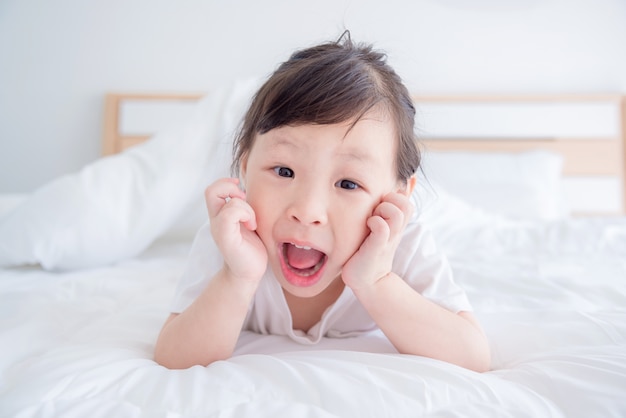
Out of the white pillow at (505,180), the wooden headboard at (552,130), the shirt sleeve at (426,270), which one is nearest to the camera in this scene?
the shirt sleeve at (426,270)

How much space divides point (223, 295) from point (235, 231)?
0.32 ft

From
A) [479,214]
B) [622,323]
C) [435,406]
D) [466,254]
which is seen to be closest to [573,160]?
[479,214]

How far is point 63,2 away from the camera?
2.77 metres

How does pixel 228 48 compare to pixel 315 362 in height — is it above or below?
above

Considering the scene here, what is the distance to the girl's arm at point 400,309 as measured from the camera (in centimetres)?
64

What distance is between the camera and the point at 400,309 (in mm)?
665

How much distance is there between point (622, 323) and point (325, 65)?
1.87 feet

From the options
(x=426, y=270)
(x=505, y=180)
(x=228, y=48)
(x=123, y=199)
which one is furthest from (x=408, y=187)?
(x=228, y=48)

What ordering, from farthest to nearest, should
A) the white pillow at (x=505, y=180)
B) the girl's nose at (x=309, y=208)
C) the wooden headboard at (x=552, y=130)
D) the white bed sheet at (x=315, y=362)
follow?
1. the wooden headboard at (x=552, y=130)
2. the white pillow at (x=505, y=180)
3. the girl's nose at (x=309, y=208)
4. the white bed sheet at (x=315, y=362)

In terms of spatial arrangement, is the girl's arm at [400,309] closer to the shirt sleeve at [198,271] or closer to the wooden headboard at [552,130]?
the shirt sleeve at [198,271]

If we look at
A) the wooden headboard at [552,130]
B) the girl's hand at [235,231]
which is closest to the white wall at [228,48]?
the wooden headboard at [552,130]

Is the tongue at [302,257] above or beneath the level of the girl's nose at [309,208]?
beneath

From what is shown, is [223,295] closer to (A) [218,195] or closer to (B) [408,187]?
(A) [218,195]

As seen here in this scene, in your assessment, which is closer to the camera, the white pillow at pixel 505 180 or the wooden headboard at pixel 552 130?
the white pillow at pixel 505 180
